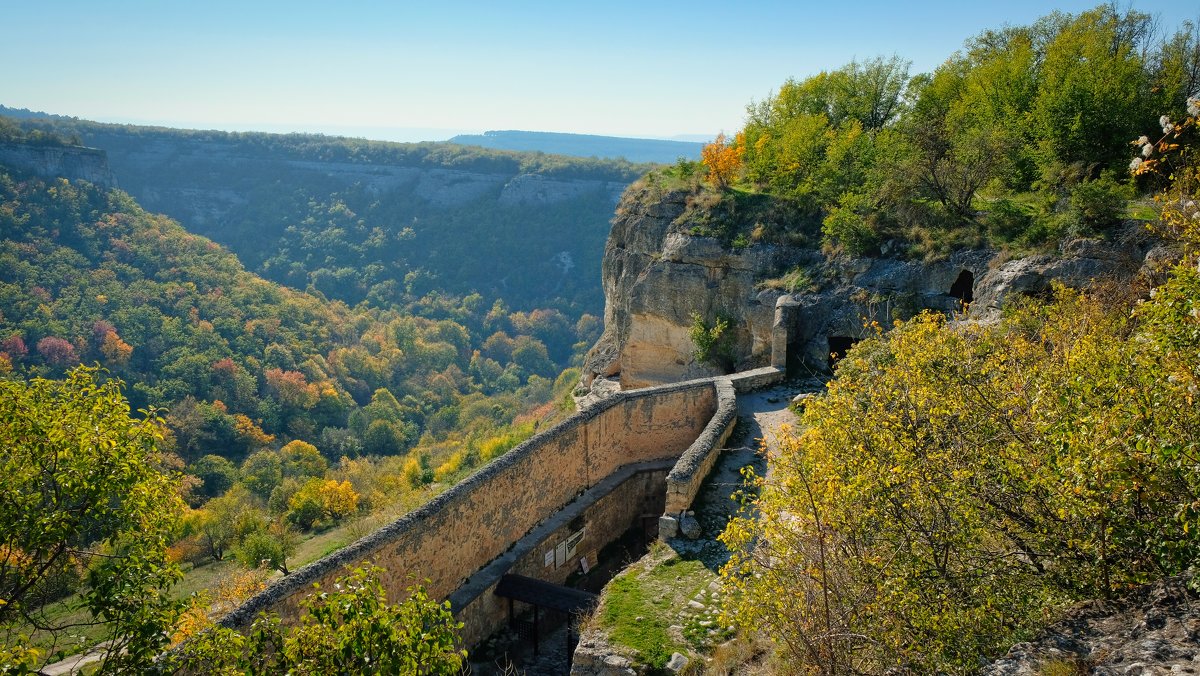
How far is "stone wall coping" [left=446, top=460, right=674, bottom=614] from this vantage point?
36.9ft

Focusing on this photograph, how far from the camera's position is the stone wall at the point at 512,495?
9.49 meters

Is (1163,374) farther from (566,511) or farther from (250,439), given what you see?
(250,439)

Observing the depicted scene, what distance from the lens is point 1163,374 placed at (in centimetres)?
554

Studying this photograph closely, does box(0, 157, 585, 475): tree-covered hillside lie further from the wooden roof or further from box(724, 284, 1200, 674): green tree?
box(724, 284, 1200, 674): green tree

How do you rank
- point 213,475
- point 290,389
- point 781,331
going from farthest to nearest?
point 290,389
point 213,475
point 781,331

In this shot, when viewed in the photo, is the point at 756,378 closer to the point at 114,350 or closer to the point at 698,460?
the point at 698,460

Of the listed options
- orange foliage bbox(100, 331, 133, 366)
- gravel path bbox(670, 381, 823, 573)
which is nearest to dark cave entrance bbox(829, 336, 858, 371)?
gravel path bbox(670, 381, 823, 573)

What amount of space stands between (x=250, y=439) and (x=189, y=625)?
135 feet

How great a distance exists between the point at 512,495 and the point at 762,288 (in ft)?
42.1

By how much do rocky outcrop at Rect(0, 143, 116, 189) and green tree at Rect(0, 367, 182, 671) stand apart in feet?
244

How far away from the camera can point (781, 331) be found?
63.3 feet

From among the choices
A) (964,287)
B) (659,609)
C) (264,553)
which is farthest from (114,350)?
(964,287)

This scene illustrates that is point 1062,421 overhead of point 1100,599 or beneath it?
overhead

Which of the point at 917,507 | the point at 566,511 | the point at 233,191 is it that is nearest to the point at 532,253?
the point at 233,191
